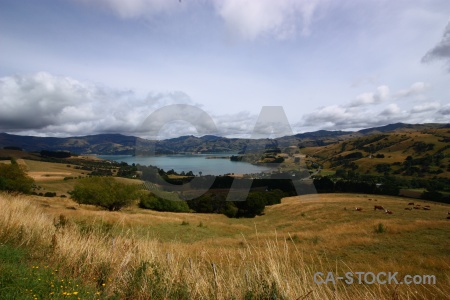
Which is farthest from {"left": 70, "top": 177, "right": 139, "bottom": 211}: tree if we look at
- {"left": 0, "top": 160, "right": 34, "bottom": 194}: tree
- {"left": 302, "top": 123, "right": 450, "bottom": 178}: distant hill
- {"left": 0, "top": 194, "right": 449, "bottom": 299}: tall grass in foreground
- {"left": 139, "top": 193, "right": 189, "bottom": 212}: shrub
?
{"left": 302, "top": 123, "right": 450, "bottom": 178}: distant hill

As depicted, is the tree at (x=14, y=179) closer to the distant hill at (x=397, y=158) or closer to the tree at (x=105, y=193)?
the tree at (x=105, y=193)

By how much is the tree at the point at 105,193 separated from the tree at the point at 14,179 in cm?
888

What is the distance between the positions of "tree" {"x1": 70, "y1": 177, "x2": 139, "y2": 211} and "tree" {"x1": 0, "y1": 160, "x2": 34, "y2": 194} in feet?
29.1

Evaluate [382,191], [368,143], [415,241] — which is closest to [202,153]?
[382,191]

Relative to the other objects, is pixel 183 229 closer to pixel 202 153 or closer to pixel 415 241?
pixel 415 241

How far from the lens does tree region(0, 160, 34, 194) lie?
40969 millimetres

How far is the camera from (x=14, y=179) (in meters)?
43.4

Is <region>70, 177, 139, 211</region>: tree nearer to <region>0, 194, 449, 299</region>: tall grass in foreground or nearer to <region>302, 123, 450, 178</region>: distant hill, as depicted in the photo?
<region>0, 194, 449, 299</region>: tall grass in foreground

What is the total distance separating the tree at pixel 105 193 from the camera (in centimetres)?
4066

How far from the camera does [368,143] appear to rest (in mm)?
195875

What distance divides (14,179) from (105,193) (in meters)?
16.5

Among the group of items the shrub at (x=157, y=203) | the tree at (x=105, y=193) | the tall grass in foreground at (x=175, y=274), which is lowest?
the shrub at (x=157, y=203)

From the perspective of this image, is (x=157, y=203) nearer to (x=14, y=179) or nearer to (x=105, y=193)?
(x=105, y=193)

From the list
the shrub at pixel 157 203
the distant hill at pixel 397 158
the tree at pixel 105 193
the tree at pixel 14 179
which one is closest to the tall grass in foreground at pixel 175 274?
the tree at pixel 105 193
